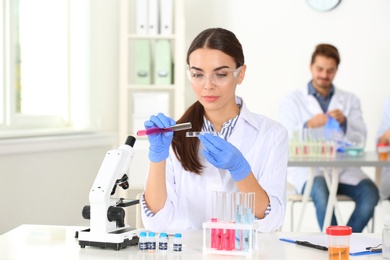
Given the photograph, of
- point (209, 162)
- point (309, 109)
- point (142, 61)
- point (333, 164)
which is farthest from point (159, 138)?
point (142, 61)

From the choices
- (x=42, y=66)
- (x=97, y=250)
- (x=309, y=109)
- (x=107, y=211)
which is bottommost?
(x=97, y=250)

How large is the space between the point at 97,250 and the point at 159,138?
15.1 inches

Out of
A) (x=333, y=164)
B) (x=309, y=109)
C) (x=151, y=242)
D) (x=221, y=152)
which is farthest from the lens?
(x=309, y=109)

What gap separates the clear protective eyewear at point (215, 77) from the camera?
2.27m

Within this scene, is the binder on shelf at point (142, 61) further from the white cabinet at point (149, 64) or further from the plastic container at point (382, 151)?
the plastic container at point (382, 151)

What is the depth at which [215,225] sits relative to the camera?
1864 millimetres

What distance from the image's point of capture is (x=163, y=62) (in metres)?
5.23

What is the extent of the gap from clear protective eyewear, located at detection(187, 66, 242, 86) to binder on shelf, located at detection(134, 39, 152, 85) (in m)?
2.95

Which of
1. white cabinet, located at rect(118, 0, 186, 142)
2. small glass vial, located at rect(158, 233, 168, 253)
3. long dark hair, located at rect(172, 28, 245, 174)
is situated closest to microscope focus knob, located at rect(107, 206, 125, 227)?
small glass vial, located at rect(158, 233, 168, 253)

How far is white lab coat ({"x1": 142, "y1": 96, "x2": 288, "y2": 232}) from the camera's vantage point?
2.33 meters

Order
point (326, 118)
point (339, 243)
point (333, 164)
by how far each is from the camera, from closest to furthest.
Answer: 1. point (339, 243)
2. point (333, 164)
3. point (326, 118)

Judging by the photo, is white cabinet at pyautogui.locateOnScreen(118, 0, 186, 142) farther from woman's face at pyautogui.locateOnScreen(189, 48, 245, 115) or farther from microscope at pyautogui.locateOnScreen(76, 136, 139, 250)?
microscope at pyautogui.locateOnScreen(76, 136, 139, 250)

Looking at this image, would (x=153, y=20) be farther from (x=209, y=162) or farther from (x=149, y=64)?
(x=209, y=162)

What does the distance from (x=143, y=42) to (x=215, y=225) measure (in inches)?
138
